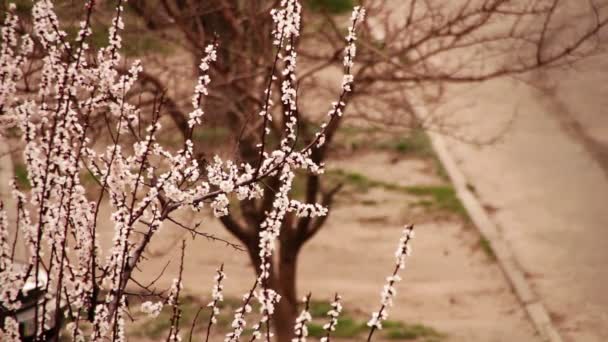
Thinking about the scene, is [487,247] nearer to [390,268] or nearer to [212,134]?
[390,268]

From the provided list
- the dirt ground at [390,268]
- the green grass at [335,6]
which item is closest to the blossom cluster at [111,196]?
the green grass at [335,6]

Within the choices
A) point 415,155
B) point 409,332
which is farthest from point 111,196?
point 415,155

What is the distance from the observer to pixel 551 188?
13.7m

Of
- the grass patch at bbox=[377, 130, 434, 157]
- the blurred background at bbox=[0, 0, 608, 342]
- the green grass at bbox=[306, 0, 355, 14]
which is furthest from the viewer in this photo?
the grass patch at bbox=[377, 130, 434, 157]

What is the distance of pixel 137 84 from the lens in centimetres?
777

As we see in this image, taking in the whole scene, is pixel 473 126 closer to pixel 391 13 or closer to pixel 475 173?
pixel 475 173

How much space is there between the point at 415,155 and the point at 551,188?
A: 7.12ft

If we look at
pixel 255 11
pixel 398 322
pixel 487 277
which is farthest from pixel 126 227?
pixel 487 277

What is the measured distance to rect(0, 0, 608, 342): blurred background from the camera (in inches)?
290

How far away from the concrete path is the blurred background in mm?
27

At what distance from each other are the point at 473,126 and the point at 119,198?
467 inches

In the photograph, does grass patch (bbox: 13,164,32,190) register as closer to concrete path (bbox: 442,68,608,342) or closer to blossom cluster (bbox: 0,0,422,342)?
concrete path (bbox: 442,68,608,342)

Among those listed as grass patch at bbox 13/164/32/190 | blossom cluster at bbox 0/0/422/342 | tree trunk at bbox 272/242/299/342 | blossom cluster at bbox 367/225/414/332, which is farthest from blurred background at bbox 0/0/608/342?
blossom cluster at bbox 367/225/414/332

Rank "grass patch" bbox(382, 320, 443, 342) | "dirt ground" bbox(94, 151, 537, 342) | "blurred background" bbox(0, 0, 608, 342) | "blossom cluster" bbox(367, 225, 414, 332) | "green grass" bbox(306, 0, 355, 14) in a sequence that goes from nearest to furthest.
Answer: "blossom cluster" bbox(367, 225, 414, 332), "blurred background" bbox(0, 0, 608, 342), "green grass" bbox(306, 0, 355, 14), "grass patch" bbox(382, 320, 443, 342), "dirt ground" bbox(94, 151, 537, 342)
